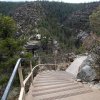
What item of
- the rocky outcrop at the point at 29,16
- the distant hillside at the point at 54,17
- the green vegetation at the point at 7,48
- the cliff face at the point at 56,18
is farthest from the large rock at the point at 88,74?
the rocky outcrop at the point at 29,16

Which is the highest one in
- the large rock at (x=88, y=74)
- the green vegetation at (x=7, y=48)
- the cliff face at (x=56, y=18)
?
the large rock at (x=88, y=74)

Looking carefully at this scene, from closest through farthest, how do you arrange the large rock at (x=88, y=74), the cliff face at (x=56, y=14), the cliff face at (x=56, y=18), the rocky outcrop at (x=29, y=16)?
1. the large rock at (x=88, y=74)
2. the rocky outcrop at (x=29, y=16)
3. the cliff face at (x=56, y=18)
4. the cliff face at (x=56, y=14)

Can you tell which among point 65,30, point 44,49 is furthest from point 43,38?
point 65,30

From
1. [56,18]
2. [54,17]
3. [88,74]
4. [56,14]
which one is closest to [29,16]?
[54,17]

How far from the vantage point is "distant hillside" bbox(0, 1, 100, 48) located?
8075 centimetres

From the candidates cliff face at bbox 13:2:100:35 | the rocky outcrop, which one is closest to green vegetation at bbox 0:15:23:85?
the rocky outcrop

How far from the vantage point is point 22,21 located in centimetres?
8394

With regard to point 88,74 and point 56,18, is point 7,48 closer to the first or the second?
point 88,74

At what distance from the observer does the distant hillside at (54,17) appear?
8075 cm

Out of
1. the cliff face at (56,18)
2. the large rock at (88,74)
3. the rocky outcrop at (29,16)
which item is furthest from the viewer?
the cliff face at (56,18)

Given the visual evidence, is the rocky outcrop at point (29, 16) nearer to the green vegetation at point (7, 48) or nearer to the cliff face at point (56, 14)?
the cliff face at point (56, 14)

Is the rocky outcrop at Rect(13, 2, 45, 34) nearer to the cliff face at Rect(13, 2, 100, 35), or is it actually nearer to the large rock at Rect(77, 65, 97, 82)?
the cliff face at Rect(13, 2, 100, 35)

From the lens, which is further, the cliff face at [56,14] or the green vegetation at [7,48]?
the cliff face at [56,14]

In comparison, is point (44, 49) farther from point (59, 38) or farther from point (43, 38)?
point (59, 38)
